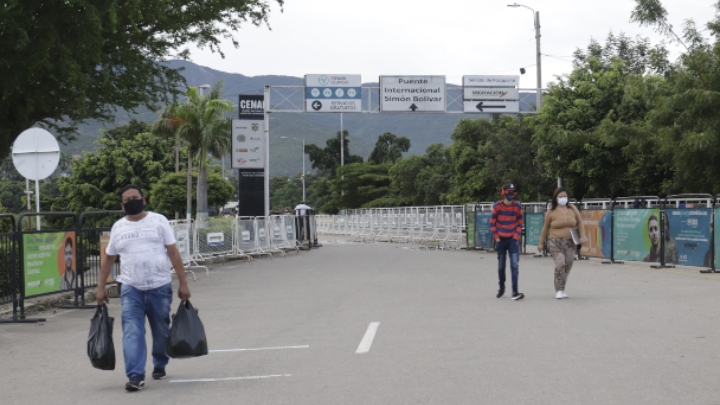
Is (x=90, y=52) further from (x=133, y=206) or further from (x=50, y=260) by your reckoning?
(x=133, y=206)

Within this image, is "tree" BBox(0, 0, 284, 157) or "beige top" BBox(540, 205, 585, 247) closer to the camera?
"beige top" BBox(540, 205, 585, 247)

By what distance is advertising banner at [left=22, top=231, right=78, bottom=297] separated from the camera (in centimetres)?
1341

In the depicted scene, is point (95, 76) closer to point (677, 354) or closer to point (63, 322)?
point (63, 322)

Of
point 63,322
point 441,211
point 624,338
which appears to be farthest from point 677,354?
point 441,211

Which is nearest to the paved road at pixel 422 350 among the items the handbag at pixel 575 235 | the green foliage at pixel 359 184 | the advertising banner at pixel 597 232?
the handbag at pixel 575 235

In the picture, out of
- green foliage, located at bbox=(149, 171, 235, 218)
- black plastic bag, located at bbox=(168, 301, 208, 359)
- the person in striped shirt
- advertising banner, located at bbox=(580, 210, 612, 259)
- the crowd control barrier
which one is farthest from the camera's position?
green foliage, located at bbox=(149, 171, 235, 218)

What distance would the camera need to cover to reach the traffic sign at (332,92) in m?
39.8

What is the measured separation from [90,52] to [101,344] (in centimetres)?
1126

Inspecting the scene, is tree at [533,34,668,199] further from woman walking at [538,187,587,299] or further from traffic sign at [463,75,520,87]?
woman walking at [538,187,587,299]

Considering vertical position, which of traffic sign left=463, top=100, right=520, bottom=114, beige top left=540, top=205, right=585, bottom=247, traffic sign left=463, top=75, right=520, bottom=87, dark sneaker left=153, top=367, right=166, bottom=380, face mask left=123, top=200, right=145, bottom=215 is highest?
traffic sign left=463, top=75, right=520, bottom=87

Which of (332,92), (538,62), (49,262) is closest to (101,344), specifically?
(49,262)

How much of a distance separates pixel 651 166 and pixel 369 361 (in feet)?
99.0

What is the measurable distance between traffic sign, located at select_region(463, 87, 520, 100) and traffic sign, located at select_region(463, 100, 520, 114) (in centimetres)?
21

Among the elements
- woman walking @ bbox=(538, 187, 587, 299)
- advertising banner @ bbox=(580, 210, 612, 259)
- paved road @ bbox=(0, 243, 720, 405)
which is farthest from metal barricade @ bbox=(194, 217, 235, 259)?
woman walking @ bbox=(538, 187, 587, 299)
